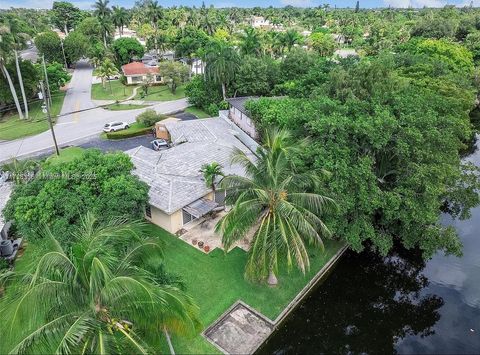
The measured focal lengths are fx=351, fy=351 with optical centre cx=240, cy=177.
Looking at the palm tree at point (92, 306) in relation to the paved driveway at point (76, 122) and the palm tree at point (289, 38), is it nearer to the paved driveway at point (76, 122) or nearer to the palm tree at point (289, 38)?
the paved driveway at point (76, 122)

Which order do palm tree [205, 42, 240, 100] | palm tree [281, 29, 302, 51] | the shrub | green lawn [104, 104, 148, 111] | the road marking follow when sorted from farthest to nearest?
palm tree [281, 29, 302, 51] < green lawn [104, 104, 148, 111] < the road marking < palm tree [205, 42, 240, 100] < the shrub

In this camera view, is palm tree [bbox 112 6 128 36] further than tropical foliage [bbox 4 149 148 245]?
Yes

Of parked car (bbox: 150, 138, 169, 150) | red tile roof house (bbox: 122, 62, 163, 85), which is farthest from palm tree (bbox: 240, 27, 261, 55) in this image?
parked car (bbox: 150, 138, 169, 150)

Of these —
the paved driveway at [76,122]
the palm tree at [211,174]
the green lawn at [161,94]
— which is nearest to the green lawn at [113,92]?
the paved driveway at [76,122]

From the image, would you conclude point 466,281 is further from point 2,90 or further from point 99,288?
point 2,90

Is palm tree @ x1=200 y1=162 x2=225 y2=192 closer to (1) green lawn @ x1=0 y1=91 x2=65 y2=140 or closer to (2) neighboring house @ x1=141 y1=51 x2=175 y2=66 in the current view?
(1) green lawn @ x1=0 y1=91 x2=65 y2=140

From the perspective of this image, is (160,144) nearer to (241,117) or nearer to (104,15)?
(241,117)

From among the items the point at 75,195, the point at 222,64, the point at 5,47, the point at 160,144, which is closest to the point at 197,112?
the point at 222,64
